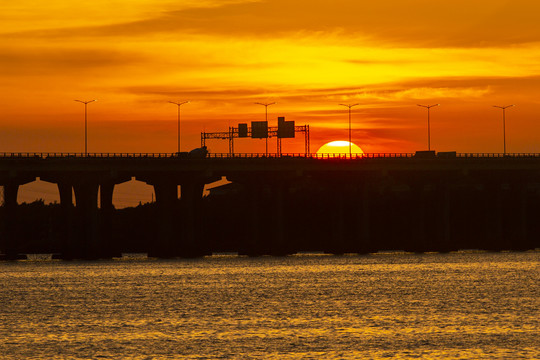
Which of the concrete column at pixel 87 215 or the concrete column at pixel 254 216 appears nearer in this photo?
the concrete column at pixel 87 215

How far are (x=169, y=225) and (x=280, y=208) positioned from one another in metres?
20.5

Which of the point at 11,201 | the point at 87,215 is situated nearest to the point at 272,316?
the point at 87,215

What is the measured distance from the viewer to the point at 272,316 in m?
90.2

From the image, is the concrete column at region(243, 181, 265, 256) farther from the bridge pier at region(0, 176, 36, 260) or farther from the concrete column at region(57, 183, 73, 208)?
the bridge pier at region(0, 176, 36, 260)

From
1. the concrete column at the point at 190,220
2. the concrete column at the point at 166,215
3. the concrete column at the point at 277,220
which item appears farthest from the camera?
the concrete column at the point at 277,220

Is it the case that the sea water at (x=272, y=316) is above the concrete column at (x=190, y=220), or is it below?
below

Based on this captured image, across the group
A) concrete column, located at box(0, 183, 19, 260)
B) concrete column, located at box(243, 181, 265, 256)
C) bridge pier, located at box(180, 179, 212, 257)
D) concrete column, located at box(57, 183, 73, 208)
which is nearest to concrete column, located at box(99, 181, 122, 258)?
concrete column, located at box(57, 183, 73, 208)

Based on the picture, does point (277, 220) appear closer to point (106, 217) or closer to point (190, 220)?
point (190, 220)

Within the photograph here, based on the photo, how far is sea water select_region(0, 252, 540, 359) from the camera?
6926 cm

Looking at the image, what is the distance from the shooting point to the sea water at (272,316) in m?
69.3

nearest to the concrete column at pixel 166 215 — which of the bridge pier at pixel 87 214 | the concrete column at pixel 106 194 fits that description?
the concrete column at pixel 106 194

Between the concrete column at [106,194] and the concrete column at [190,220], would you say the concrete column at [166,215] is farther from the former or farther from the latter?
the concrete column at [106,194]

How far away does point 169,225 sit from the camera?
189250mm

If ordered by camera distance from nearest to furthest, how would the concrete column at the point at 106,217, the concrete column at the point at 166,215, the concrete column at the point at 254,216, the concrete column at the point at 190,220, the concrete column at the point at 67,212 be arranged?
A: the concrete column at the point at 67,212
the concrete column at the point at 166,215
the concrete column at the point at 106,217
the concrete column at the point at 190,220
the concrete column at the point at 254,216
